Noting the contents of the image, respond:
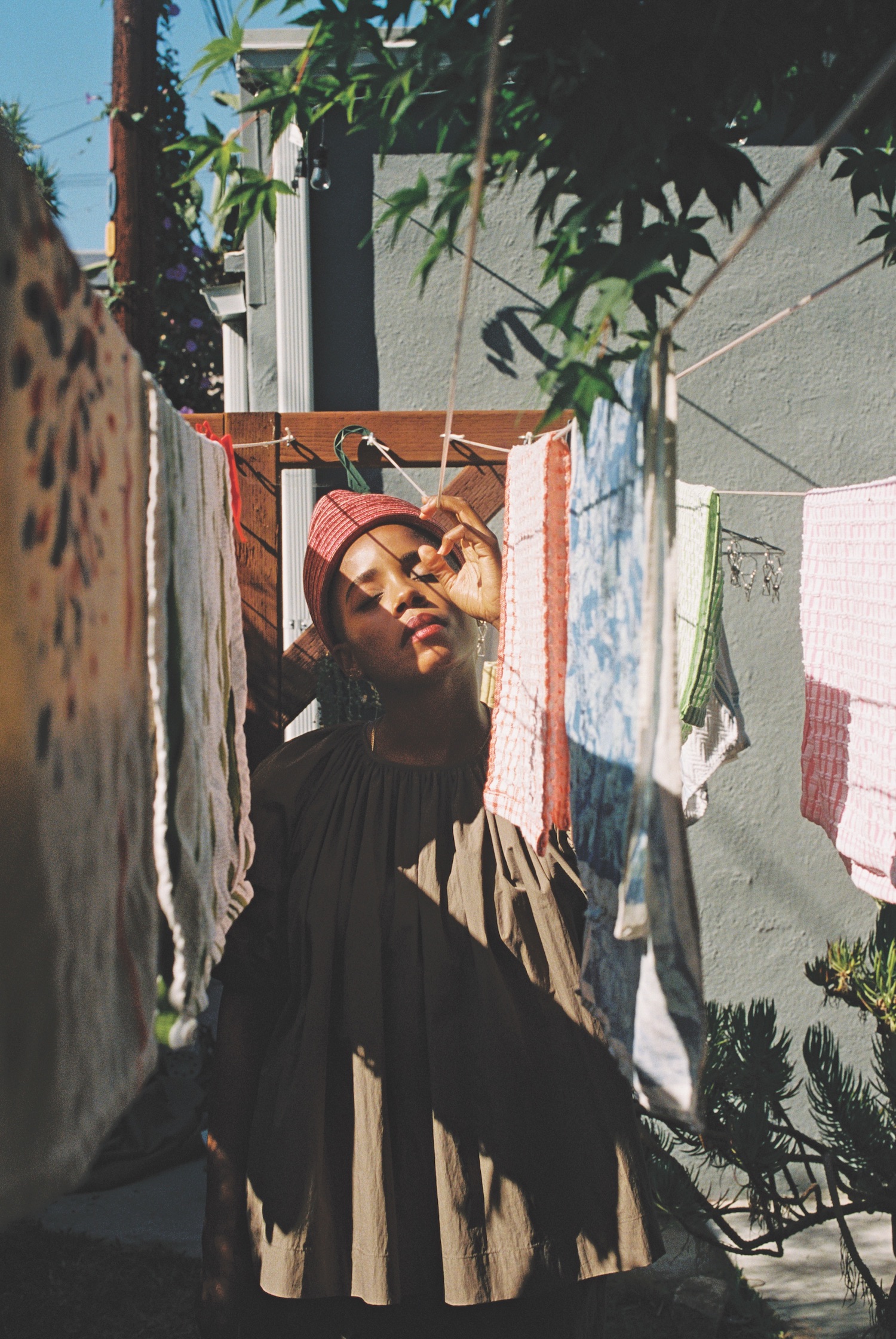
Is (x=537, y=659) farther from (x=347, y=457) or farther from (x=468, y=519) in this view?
(x=347, y=457)

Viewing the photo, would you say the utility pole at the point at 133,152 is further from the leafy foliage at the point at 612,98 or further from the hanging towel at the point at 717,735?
the hanging towel at the point at 717,735

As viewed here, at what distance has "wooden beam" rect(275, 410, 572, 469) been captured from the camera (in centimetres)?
275

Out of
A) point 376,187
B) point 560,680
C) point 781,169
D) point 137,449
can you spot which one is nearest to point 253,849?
point 560,680

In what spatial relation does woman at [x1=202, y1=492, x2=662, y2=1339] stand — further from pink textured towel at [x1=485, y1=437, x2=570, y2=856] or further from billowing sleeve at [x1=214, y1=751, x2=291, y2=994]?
pink textured towel at [x1=485, y1=437, x2=570, y2=856]

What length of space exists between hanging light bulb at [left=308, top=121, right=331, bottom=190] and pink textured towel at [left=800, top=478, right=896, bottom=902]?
210cm

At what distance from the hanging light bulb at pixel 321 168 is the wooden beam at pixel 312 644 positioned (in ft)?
4.12

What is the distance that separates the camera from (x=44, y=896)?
1050 mm

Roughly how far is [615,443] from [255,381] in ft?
9.04

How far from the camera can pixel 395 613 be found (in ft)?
7.79

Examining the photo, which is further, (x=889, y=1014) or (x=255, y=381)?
(x=255, y=381)

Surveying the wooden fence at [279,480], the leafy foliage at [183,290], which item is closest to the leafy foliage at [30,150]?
the leafy foliage at [183,290]

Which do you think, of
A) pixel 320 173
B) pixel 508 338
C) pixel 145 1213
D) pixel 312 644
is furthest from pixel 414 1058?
pixel 320 173

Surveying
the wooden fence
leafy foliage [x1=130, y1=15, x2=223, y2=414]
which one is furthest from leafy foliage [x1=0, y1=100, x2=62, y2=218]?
the wooden fence

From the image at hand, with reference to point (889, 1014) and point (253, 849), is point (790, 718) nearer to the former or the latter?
point (889, 1014)
